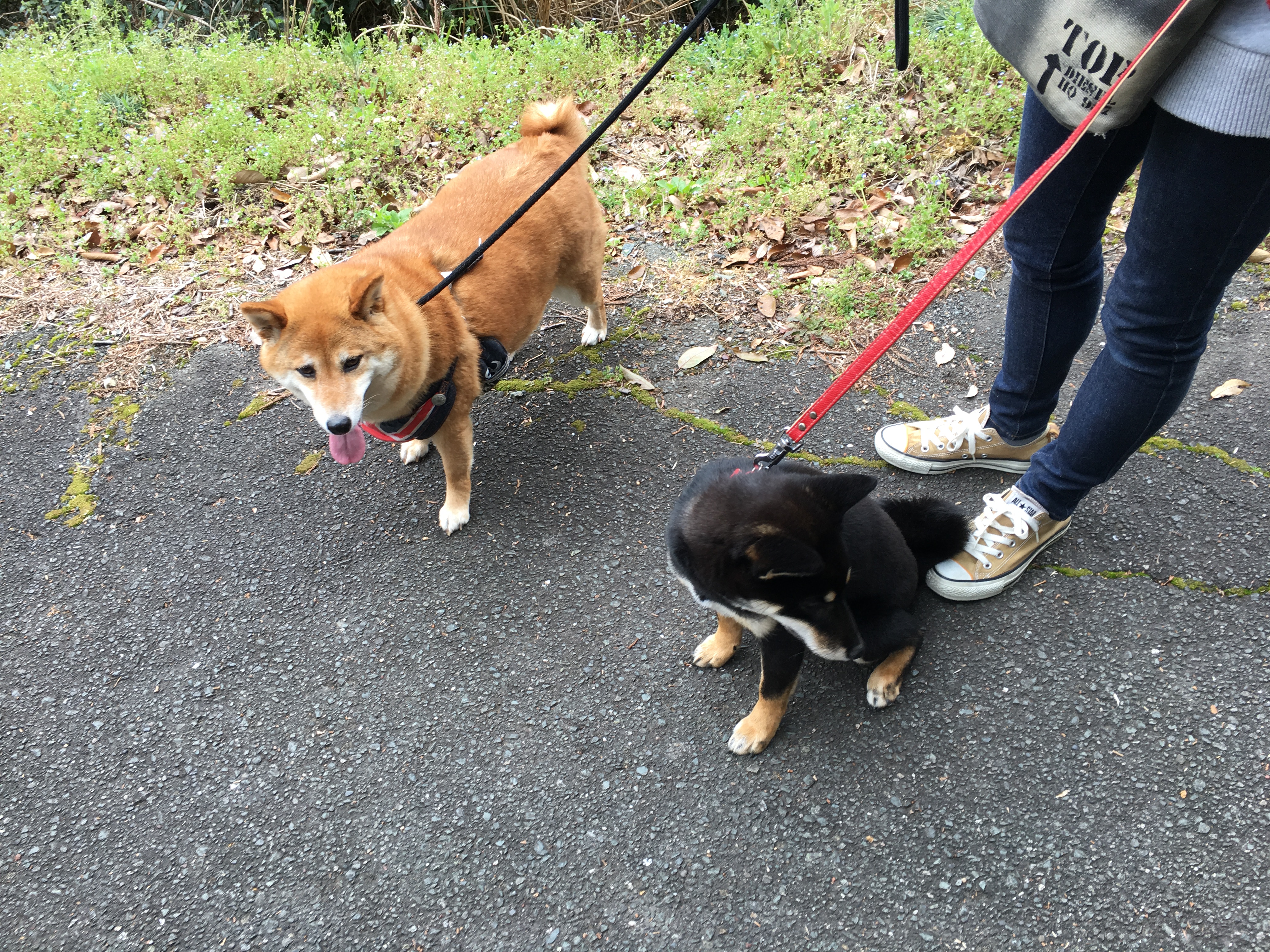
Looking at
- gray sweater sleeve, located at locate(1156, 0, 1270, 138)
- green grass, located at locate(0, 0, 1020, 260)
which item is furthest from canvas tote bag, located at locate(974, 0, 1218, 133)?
green grass, located at locate(0, 0, 1020, 260)

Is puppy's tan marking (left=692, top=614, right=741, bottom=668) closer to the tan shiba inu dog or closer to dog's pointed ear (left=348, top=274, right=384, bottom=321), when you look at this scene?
the tan shiba inu dog

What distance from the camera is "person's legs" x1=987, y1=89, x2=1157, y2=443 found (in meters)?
1.97

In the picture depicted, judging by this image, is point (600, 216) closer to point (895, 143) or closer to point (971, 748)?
point (895, 143)

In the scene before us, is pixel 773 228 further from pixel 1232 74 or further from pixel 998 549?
pixel 1232 74

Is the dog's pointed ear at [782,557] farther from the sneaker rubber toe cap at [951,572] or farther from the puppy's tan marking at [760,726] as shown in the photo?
the sneaker rubber toe cap at [951,572]

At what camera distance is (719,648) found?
238 centimetres

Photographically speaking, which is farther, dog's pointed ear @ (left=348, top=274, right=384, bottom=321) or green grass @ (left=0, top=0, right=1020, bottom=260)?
green grass @ (left=0, top=0, right=1020, bottom=260)

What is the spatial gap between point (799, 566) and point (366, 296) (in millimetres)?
1795

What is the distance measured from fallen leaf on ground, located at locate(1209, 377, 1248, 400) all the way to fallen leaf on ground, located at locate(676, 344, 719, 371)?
205 centimetres

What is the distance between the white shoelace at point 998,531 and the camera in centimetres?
241

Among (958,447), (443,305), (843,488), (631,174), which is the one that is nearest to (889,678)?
(843,488)

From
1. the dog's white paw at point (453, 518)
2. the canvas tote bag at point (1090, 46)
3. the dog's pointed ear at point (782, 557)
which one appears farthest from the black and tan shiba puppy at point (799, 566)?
the dog's white paw at point (453, 518)

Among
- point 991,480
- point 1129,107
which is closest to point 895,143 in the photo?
point 991,480

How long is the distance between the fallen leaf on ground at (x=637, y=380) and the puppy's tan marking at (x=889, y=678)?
170 cm
